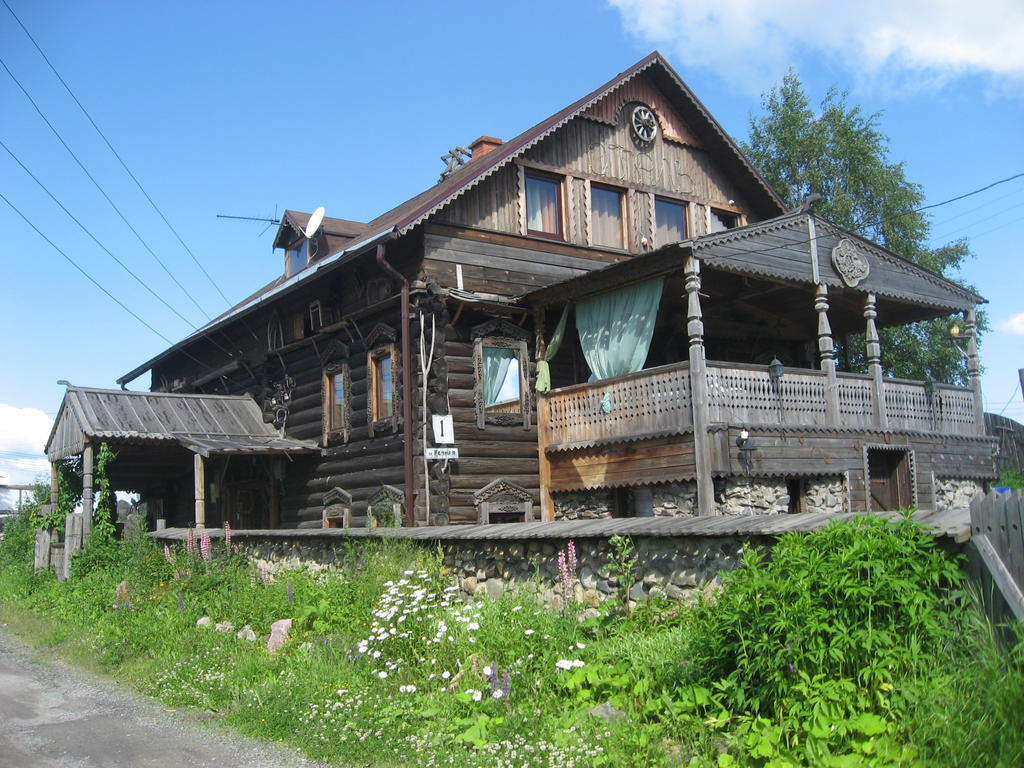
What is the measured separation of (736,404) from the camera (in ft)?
49.3

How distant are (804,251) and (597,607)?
31.3 ft

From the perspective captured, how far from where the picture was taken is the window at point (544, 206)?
1911cm

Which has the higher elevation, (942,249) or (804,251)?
(942,249)

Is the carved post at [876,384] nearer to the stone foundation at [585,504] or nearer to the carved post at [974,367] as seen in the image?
the carved post at [974,367]

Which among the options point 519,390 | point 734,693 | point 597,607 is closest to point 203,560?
point 519,390

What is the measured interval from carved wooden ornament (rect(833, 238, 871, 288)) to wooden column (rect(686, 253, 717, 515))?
3.33 meters

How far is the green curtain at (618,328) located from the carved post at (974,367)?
6.59 meters

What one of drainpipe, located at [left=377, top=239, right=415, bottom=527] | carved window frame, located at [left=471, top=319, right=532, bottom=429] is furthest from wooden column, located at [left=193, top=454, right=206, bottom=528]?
carved window frame, located at [left=471, top=319, right=532, bottom=429]

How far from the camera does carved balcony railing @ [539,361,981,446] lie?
591 inches

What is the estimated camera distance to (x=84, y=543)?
18.4m

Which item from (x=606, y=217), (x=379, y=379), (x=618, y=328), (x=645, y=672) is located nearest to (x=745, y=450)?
(x=618, y=328)

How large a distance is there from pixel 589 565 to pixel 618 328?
8.02m

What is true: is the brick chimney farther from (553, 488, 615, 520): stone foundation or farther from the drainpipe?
(553, 488, 615, 520): stone foundation

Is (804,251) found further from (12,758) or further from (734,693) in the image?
(12,758)
